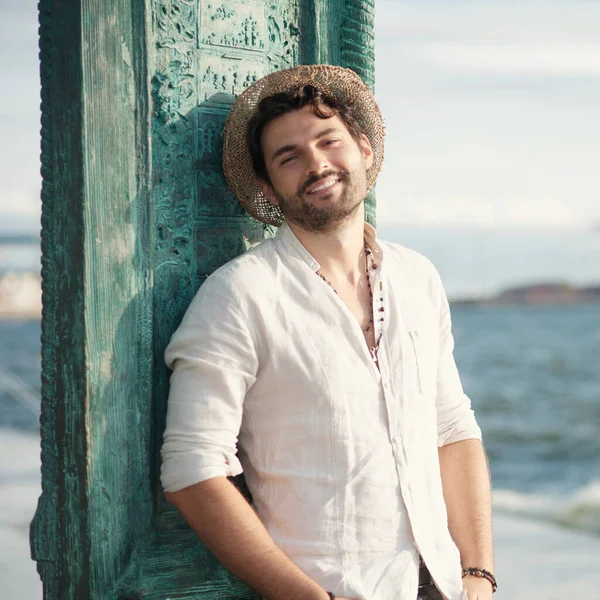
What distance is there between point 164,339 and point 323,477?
462mm

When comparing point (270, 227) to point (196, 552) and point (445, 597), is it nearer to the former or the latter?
point (196, 552)

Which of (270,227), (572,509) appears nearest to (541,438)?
(572,509)

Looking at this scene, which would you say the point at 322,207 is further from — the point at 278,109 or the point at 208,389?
the point at 208,389

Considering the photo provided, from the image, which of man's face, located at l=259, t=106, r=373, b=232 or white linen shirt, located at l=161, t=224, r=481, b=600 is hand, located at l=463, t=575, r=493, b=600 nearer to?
white linen shirt, located at l=161, t=224, r=481, b=600

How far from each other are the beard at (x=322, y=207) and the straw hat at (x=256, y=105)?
0.10m

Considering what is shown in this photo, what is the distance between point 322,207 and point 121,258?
1.46ft

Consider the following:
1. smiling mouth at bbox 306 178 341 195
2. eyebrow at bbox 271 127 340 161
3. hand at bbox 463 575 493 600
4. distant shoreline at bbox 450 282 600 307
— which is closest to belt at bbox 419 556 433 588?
hand at bbox 463 575 493 600

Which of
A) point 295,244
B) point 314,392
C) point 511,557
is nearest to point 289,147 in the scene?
point 295,244

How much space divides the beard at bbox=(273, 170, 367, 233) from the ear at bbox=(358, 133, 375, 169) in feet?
0.47

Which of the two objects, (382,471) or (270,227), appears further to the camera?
(270,227)

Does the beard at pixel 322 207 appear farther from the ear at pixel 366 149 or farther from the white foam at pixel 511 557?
the white foam at pixel 511 557

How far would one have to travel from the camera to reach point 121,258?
206cm

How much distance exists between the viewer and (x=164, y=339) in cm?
215

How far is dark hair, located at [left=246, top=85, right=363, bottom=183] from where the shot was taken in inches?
85.9
